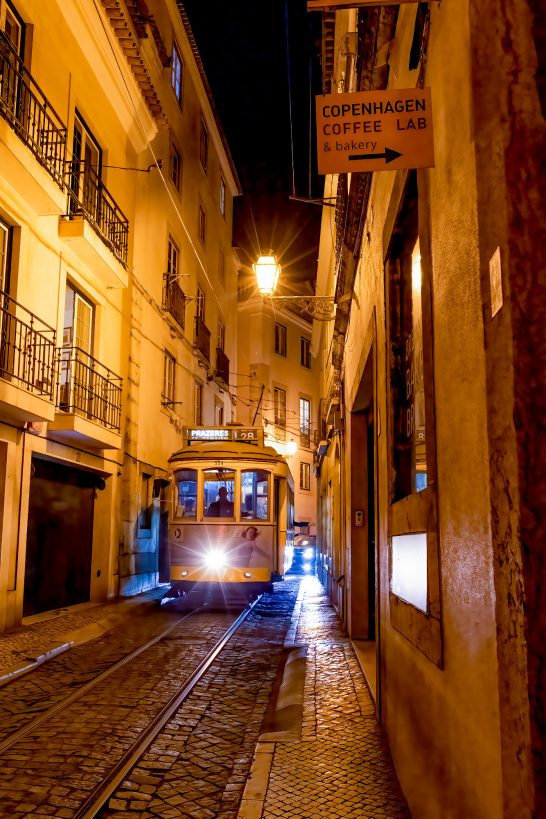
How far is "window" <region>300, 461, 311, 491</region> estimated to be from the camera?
34.9m

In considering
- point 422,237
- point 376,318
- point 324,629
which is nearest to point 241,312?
point 324,629

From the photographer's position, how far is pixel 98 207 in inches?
563

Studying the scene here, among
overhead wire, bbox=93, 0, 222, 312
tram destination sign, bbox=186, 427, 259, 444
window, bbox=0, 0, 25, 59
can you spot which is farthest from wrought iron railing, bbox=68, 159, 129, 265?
tram destination sign, bbox=186, 427, 259, 444

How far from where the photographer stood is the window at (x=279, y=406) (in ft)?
115

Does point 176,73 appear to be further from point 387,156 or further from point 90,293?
point 387,156

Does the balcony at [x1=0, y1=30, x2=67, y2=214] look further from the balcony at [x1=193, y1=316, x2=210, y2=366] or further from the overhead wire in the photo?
the balcony at [x1=193, y1=316, x2=210, y2=366]

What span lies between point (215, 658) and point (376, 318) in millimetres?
5092

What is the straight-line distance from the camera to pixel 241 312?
36.1 metres

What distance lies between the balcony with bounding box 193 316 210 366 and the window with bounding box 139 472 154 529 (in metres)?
5.75

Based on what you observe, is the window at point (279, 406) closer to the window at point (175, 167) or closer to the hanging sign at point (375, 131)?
the window at point (175, 167)

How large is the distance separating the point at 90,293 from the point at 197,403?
9500 mm

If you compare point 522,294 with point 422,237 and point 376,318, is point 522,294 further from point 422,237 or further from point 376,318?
point 376,318

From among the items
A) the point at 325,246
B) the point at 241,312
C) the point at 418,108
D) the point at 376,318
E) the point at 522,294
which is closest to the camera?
the point at 522,294

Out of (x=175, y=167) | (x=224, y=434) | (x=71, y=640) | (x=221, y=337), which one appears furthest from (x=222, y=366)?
(x=71, y=640)
